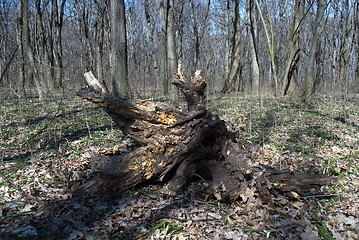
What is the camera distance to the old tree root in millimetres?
2605

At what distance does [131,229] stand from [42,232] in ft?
2.67

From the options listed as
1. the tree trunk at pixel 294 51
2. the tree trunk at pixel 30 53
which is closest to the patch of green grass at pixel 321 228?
the tree trunk at pixel 294 51

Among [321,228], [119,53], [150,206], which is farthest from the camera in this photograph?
[119,53]

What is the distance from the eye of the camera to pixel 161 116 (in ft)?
9.07

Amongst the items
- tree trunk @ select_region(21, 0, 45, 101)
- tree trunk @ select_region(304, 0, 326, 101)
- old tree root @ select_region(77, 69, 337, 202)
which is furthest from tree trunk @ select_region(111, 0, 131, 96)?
tree trunk @ select_region(304, 0, 326, 101)

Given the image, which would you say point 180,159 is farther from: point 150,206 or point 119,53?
point 119,53

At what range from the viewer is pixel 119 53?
236 inches

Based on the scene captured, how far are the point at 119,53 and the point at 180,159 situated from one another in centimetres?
444

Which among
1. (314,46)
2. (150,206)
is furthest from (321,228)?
(314,46)

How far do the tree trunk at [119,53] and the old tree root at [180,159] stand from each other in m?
3.13

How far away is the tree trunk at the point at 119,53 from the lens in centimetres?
592

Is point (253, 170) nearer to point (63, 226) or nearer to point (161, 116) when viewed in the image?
point (161, 116)

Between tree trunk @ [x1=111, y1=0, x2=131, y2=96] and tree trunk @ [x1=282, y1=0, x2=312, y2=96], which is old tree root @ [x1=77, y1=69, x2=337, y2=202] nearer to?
tree trunk @ [x1=111, y1=0, x2=131, y2=96]

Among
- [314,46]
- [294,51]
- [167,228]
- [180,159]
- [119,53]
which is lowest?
[167,228]
